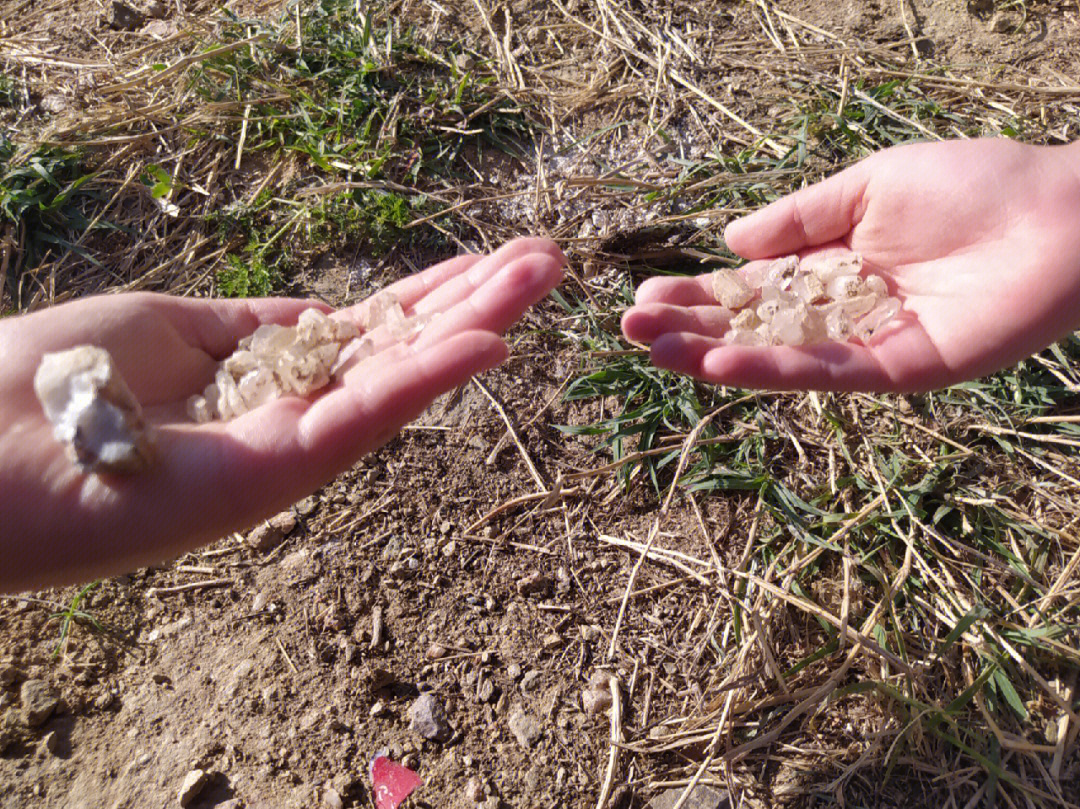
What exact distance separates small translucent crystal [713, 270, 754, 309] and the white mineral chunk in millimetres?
1577

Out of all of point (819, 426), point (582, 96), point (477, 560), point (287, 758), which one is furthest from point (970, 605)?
point (582, 96)

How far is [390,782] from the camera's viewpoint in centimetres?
224

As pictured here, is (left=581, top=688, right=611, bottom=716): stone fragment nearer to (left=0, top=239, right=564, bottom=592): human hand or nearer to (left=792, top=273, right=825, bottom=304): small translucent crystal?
(left=0, top=239, right=564, bottom=592): human hand

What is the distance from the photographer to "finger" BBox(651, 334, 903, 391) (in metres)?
1.94

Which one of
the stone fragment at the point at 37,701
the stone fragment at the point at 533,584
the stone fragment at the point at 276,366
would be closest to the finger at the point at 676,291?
the stone fragment at the point at 276,366

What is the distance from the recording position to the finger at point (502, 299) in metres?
1.93

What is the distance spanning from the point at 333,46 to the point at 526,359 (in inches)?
75.8

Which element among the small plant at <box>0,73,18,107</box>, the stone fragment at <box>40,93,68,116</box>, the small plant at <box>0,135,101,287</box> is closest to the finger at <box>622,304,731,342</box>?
the small plant at <box>0,135,101,287</box>

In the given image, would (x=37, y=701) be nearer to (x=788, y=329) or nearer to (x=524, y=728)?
(x=524, y=728)

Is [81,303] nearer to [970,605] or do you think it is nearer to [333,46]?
[333,46]

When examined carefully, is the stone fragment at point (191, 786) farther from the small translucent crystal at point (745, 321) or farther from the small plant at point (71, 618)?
the small translucent crystal at point (745, 321)

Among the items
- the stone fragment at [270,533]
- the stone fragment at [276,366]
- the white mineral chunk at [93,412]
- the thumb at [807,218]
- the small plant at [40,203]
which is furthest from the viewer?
the small plant at [40,203]

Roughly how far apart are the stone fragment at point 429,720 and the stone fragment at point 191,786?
600 millimetres

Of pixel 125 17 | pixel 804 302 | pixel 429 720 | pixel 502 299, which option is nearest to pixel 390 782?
pixel 429 720
